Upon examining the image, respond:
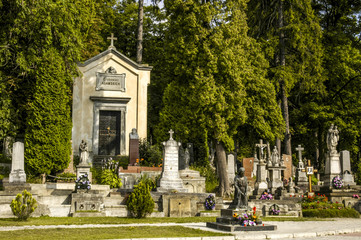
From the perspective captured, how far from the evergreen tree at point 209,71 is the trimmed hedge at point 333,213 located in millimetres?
5802

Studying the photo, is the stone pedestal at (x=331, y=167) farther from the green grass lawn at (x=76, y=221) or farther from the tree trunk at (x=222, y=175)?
the green grass lawn at (x=76, y=221)

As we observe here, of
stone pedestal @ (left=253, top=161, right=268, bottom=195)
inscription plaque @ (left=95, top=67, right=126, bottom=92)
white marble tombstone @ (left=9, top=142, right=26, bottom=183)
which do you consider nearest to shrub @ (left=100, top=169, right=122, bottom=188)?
white marble tombstone @ (left=9, top=142, right=26, bottom=183)

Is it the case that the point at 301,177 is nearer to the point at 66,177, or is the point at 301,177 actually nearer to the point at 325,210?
the point at 325,210

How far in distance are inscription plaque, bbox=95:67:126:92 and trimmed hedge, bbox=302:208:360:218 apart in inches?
581

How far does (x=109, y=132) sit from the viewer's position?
27312 mm

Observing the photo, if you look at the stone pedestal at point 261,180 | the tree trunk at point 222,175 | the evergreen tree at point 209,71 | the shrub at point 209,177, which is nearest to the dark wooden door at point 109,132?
the shrub at point 209,177

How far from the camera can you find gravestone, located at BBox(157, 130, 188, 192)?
1733 centimetres

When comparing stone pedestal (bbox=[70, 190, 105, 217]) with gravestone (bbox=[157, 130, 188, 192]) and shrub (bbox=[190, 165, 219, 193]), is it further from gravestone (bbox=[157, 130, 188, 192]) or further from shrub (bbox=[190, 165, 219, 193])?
shrub (bbox=[190, 165, 219, 193])

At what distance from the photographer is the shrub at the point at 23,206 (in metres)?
13.2

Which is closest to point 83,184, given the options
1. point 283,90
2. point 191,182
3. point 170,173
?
point 170,173

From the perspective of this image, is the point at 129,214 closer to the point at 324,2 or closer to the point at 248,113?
the point at 248,113

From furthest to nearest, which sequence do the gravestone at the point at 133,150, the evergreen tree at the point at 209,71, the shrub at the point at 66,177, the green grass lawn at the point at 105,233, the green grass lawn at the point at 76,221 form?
the gravestone at the point at 133,150 < the evergreen tree at the point at 209,71 < the shrub at the point at 66,177 < the green grass lawn at the point at 76,221 < the green grass lawn at the point at 105,233

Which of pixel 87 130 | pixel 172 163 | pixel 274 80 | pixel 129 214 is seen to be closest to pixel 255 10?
pixel 274 80

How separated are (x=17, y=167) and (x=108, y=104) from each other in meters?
10.9
